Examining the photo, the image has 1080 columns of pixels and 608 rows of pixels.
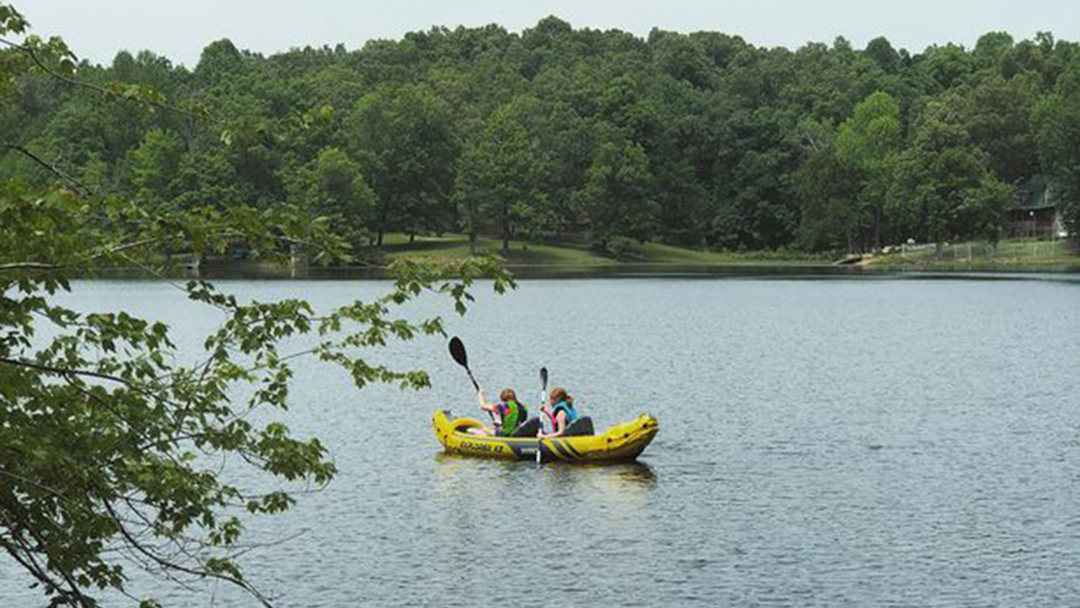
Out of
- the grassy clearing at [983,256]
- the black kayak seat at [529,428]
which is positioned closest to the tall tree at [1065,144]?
the grassy clearing at [983,256]

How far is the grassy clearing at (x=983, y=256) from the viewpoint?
16038 centimetres

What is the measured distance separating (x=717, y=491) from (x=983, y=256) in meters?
138

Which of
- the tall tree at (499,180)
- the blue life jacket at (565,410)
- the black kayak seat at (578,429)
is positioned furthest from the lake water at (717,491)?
the tall tree at (499,180)

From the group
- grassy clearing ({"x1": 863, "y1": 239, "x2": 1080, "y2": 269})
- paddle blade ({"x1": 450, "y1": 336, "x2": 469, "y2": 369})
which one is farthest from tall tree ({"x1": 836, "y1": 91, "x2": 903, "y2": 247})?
paddle blade ({"x1": 450, "y1": 336, "x2": 469, "y2": 369})

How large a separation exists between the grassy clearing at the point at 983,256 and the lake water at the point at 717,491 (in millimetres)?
92379

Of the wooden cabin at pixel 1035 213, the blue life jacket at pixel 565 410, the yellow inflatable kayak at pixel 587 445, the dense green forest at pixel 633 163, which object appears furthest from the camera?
the wooden cabin at pixel 1035 213

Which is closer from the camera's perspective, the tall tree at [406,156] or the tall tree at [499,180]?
the tall tree at [499,180]

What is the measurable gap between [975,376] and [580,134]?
12061 centimetres

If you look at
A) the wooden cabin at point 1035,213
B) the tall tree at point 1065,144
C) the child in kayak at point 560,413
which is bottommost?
the child in kayak at point 560,413

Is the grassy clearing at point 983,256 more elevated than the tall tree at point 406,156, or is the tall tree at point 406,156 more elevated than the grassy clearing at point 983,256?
the tall tree at point 406,156

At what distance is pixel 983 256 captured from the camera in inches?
6486

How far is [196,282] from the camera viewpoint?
38.3 ft

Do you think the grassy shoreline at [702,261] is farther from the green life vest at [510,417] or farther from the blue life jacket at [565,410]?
the blue life jacket at [565,410]

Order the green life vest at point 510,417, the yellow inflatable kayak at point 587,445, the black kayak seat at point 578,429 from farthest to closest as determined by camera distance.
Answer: the green life vest at point 510,417 < the black kayak seat at point 578,429 < the yellow inflatable kayak at point 587,445
